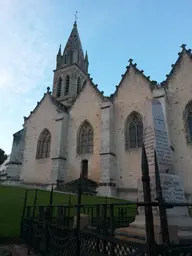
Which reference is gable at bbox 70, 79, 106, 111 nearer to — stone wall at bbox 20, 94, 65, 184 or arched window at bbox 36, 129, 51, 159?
stone wall at bbox 20, 94, 65, 184

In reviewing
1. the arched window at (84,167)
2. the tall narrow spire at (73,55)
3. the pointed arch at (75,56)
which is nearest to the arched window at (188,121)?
the arched window at (84,167)

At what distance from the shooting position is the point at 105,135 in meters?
20.5

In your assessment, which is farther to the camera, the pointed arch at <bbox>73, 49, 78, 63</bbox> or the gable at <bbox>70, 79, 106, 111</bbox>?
the pointed arch at <bbox>73, 49, 78, 63</bbox>

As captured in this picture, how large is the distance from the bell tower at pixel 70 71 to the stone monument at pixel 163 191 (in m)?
27.2

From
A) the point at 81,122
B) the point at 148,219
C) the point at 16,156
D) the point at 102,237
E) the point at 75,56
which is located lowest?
the point at 102,237

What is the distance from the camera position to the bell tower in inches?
1353

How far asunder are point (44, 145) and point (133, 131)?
1151cm

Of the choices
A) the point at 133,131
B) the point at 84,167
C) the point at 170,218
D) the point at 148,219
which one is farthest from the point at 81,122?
the point at 148,219

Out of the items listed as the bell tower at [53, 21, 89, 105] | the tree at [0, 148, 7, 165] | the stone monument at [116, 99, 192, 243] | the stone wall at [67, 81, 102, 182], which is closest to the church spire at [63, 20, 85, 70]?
the bell tower at [53, 21, 89, 105]

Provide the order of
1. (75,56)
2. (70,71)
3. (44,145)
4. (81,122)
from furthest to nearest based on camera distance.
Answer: (75,56) < (70,71) < (44,145) < (81,122)

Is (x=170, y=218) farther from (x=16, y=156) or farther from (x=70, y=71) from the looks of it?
(x=70, y=71)

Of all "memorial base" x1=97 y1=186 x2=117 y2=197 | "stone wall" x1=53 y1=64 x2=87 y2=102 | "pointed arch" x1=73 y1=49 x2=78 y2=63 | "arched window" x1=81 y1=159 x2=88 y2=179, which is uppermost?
"pointed arch" x1=73 y1=49 x2=78 y2=63

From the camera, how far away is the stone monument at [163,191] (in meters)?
4.15

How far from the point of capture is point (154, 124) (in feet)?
19.2
